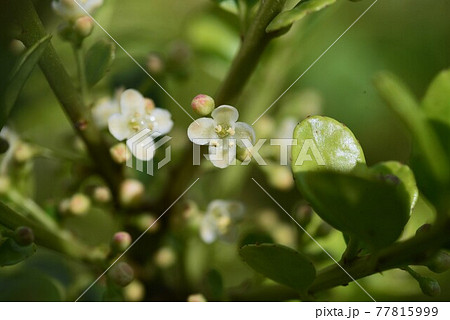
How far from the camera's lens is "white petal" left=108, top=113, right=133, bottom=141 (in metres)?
0.96

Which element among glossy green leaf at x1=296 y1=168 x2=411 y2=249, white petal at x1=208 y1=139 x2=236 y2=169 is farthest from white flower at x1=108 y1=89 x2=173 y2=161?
glossy green leaf at x1=296 y1=168 x2=411 y2=249

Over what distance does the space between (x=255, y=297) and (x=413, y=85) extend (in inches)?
24.4

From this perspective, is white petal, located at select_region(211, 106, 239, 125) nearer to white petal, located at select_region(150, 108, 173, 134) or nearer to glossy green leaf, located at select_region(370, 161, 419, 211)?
white petal, located at select_region(150, 108, 173, 134)

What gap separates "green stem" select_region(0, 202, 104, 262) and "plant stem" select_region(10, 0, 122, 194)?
0.34 ft

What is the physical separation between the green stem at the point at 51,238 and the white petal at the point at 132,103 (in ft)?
0.71

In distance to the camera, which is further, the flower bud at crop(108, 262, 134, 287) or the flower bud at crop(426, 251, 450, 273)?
the flower bud at crop(108, 262, 134, 287)

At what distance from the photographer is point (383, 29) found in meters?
1.38

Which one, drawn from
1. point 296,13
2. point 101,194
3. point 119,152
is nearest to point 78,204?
point 101,194

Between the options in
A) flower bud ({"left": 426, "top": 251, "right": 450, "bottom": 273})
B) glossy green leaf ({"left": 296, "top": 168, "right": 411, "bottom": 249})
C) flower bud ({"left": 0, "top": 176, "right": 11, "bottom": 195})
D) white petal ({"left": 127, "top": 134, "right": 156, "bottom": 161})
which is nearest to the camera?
glossy green leaf ({"left": 296, "top": 168, "right": 411, "bottom": 249})

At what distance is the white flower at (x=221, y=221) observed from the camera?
44.3 inches

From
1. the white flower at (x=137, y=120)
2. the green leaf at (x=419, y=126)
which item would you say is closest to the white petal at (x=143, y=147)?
the white flower at (x=137, y=120)

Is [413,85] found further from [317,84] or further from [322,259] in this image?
[322,259]

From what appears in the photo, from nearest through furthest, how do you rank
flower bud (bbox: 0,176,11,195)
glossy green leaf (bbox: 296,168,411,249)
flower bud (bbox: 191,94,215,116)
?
glossy green leaf (bbox: 296,168,411,249), flower bud (bbox: 191,94,215,116), flower bud (bbox: 0,176,11,195)

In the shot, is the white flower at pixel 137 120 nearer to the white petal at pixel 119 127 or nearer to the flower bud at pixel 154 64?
the white petal at pixel 119 127
